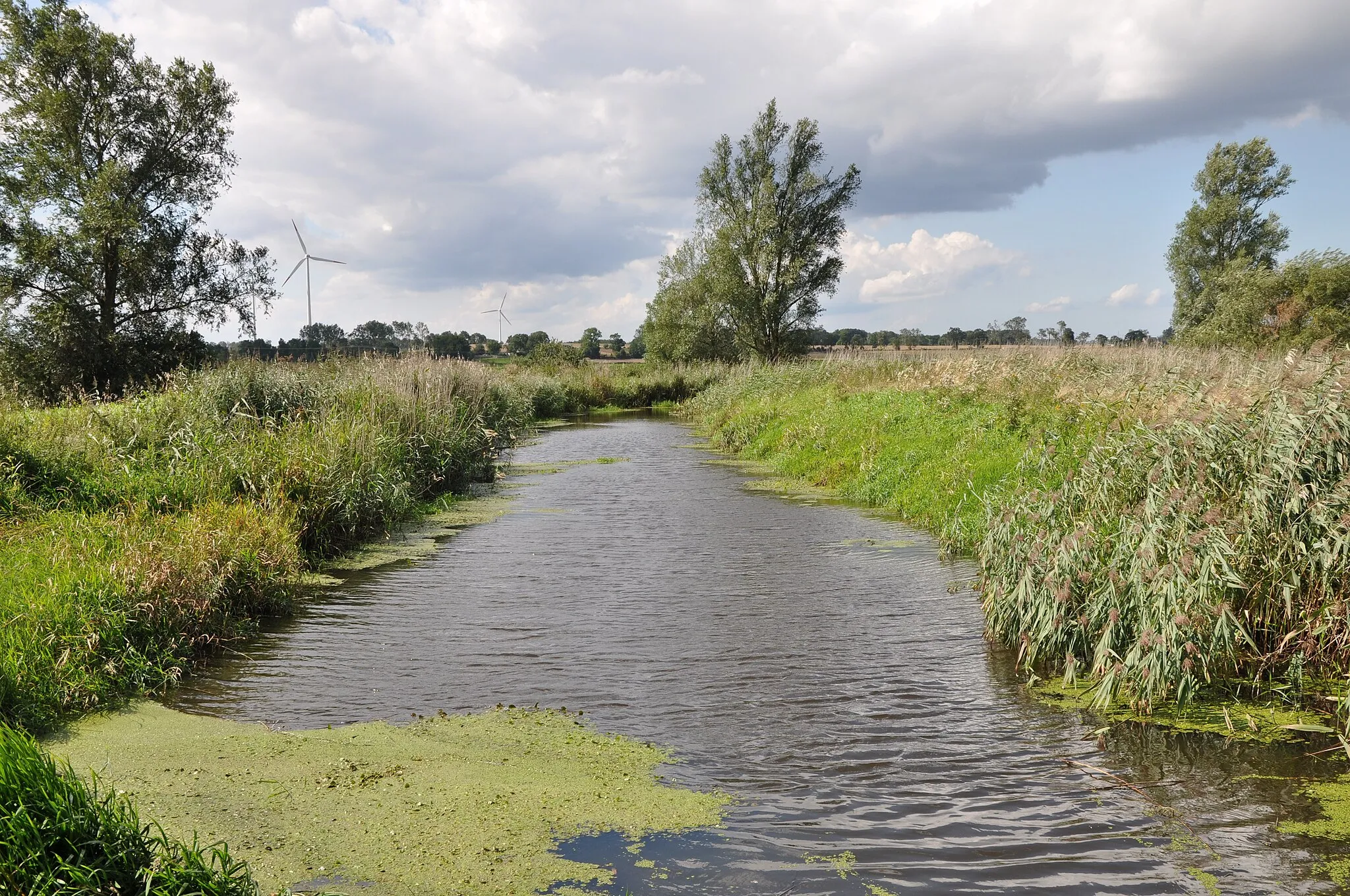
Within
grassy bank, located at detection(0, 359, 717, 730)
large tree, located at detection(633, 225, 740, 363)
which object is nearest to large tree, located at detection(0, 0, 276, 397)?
grassy bank, located at detection(0, 359, 717, 730)

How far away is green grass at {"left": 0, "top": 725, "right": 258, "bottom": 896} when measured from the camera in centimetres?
308

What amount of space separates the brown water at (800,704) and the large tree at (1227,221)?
150 feet

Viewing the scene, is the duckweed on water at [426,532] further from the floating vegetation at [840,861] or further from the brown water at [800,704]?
the floating vegetation at [840,861]

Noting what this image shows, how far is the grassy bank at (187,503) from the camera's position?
19.6ft

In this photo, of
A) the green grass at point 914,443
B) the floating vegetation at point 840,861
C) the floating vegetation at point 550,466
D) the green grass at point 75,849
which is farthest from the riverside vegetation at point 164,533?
the green grass at point 914,443

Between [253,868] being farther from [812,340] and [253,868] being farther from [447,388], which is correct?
[812,340]

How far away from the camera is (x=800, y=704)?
19.6ft

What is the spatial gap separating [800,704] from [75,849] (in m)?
4.21

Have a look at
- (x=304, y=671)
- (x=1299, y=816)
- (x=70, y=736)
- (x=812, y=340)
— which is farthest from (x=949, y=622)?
(x=812, y=340)

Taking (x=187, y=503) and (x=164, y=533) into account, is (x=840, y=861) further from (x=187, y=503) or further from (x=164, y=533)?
(x=187, y=503)

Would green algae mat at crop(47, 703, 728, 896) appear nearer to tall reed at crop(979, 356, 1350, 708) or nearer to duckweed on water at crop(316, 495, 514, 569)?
tall reed at crop(979, 356, 1350, 708)

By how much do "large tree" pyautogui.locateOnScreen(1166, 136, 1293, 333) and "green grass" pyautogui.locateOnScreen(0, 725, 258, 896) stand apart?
5210 cm

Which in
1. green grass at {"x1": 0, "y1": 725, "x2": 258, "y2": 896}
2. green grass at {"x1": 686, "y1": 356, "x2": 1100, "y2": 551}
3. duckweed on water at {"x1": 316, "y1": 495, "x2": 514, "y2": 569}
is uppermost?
green grass at {"x1": 686, "y1": 356, "x2": 1100, "y2": 551}

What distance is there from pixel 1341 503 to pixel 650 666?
4.92m
